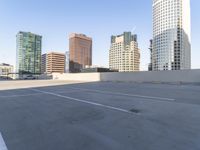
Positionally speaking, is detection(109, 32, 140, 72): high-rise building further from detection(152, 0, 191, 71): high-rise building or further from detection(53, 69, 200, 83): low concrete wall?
detection(53, 69, 200, 83): low concrete wall

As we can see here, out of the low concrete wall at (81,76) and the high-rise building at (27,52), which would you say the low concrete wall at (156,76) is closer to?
the low concrete wall at (81,76)

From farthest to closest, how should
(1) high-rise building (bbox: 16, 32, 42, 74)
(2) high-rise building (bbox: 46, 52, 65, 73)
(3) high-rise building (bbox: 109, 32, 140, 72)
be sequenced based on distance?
(2) high-rise building (bbox: 46, 52, 65, 73) < (3) high-rise building (bbox: 109, 32, 140, 72) < (1) high-rise building (bbox: 16, 32, 42, 74)

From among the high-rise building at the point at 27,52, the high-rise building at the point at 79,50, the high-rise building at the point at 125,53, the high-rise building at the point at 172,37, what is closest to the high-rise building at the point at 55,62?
the high-rise building at the point at 79,50

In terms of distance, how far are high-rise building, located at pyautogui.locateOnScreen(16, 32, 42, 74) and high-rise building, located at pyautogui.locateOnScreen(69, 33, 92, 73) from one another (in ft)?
67.9

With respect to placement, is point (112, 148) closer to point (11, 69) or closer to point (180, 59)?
point (180, 59)

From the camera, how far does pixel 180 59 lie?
247 feet

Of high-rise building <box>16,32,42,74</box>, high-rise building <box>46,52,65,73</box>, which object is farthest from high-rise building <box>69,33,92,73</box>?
high-rise building <box>16,32,42,74</box>

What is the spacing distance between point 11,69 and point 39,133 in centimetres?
13340

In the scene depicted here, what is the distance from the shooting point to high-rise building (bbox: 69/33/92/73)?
112688 millimetres

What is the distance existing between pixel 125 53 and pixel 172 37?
2919 centimetres

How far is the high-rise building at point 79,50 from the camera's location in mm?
112688

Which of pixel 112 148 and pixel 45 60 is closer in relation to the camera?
pixel 112 148

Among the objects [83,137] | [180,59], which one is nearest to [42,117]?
[83,137]

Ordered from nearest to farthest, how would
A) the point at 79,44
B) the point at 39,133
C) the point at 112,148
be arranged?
the point at 112,148 < the point at 39,133 < the point at 79,44
